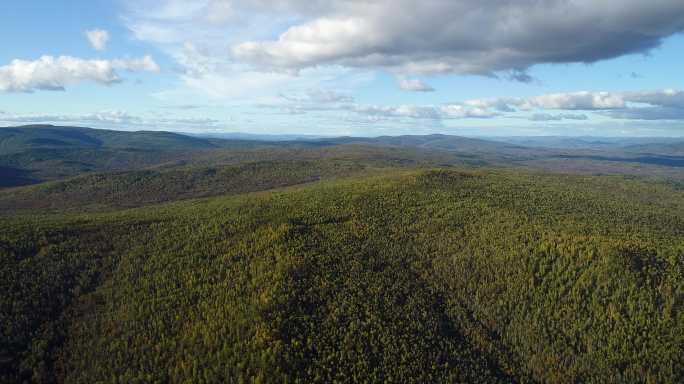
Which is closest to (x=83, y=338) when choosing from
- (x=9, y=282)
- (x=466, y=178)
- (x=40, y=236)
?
(x=9, y=282)

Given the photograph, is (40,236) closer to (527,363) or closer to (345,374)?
(345,374)

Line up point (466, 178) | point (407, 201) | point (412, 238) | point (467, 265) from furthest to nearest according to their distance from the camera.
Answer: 1. point (466, 178)
2. point (407, 201)
3. point (412, 238)
4. point (467, 265)

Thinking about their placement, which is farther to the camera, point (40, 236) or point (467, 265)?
point (40, 236)

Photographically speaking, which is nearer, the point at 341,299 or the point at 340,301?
the point at 340,301

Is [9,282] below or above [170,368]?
above

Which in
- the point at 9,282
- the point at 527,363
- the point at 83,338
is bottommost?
the point at 527,363
